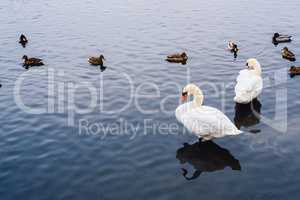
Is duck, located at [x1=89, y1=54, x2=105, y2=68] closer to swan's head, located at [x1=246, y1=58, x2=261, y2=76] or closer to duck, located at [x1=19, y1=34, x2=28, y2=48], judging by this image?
duck, located at [x1=19, y1=34, x2=28, y2=48]

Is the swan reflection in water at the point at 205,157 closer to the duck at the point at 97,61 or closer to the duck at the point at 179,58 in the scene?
the duck at the point at 179,58

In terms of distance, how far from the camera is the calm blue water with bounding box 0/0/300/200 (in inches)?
587

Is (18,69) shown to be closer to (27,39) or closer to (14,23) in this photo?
(27,39)

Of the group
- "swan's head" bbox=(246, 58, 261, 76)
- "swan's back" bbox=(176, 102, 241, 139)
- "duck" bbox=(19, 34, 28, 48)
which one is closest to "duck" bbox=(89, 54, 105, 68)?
"duck" bbox=(19, 34, 28, 48)

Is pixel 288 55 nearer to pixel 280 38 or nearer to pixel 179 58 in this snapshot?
pixel 280 38

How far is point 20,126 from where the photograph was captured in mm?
19438

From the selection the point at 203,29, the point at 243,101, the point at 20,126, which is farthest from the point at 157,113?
the point at 203,29

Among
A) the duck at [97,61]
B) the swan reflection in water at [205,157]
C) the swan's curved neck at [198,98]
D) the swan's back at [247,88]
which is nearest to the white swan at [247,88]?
the swan's back at [247,88]

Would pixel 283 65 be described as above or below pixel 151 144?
above

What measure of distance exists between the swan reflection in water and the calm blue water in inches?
1.7

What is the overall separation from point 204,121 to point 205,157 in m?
1.48

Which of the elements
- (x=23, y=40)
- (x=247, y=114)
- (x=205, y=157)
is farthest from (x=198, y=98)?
(x=23, y=40)

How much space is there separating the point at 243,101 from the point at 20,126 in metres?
11.1

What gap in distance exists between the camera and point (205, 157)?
55.2 feet
